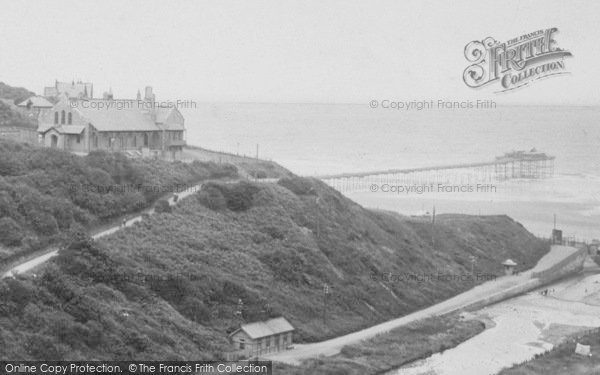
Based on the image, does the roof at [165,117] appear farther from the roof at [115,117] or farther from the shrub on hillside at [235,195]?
the shrub on hillside at [235,195]

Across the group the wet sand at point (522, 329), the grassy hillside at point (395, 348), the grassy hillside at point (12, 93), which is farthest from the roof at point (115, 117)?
the wet sand at point (522, 329)

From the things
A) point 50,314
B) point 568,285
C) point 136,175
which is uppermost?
point 136,175

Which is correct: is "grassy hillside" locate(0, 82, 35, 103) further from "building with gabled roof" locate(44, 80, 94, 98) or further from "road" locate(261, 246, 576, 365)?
"road" locate(261, 246, 576, 365)

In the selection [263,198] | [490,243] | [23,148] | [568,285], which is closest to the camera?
[23,148]

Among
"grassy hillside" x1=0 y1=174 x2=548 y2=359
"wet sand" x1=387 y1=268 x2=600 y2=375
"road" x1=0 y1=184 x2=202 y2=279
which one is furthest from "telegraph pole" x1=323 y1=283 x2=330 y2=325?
→ "road" x1=0 y1=184 x2=202 y2=279

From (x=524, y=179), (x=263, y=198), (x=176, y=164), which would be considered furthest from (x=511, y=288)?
(x=524, y=179)

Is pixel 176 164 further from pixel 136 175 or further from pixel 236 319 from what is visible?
pixel 236 319
